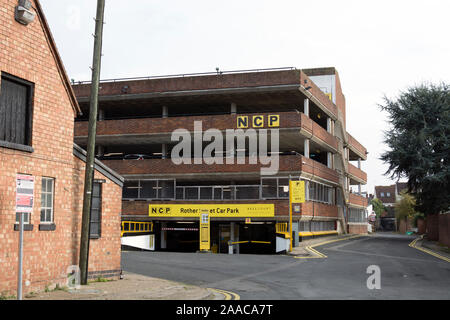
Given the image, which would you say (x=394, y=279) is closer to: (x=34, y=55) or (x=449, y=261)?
(x=449, y=261)

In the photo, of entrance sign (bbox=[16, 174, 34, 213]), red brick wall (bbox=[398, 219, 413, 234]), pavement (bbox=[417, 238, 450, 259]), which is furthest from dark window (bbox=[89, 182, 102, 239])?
red brick wall (bbox=[398, 219, 413, 234])

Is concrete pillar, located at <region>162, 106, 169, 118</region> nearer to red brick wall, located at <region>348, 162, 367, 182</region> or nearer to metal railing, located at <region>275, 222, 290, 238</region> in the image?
metal railing, located at <region>275, 222, 290, 238</region>

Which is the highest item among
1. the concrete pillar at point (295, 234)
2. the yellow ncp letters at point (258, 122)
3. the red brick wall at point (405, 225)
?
the yellow ncp letters at point (258, 122)

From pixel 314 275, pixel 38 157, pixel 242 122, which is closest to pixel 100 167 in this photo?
pixel 38 157

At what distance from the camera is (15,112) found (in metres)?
12.6

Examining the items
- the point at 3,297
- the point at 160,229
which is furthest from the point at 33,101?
the point at 160,229

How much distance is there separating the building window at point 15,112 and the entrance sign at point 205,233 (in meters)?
20.9

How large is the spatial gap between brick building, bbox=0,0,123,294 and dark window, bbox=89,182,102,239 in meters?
0.04

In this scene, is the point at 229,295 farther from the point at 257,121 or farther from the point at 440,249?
the point at 257,121

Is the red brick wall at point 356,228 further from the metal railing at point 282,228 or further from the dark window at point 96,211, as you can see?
the dark window at point 96,211

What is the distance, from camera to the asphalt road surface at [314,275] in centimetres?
1335

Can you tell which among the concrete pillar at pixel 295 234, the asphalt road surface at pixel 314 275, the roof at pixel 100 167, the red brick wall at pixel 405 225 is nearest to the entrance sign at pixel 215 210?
the concrete pillar at pixel 295 234

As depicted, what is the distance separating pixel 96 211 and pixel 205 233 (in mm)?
18127

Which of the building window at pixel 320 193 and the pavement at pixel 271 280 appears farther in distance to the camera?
the building window at pixel 320 193
